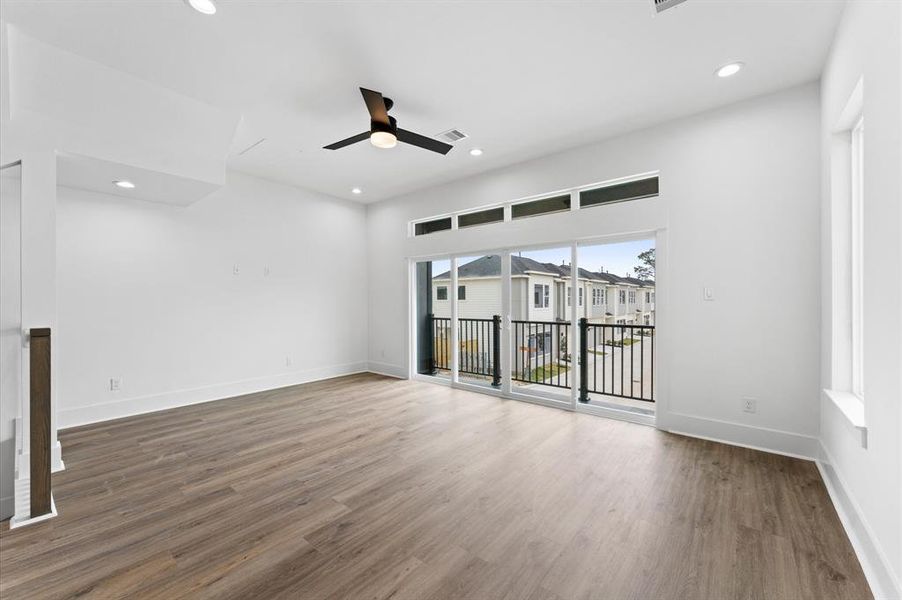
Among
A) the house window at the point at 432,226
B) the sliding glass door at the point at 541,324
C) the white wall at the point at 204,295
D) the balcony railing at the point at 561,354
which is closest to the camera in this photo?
the white wall at the point at 204,295

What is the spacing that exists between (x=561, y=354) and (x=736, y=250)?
7.11 feet

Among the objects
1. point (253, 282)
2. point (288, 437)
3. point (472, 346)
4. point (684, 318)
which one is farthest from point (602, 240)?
point (253, 282)

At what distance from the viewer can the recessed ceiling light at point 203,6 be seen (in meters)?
2.20

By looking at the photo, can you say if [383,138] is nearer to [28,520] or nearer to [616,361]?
[28,520]

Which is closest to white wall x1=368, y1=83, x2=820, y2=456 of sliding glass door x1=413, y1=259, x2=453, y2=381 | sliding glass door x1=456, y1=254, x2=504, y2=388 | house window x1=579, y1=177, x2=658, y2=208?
house window x1=579, y1=177, x2=658, y2=208

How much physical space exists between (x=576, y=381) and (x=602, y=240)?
5.40ft

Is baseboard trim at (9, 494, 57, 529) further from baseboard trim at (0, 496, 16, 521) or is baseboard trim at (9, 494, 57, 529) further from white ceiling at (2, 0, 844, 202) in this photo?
white ceiling at (2, 0, 844, 202)

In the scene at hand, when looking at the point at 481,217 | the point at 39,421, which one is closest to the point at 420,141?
the point at 481,217

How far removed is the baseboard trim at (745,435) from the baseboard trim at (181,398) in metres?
4.87

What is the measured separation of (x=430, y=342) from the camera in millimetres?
6227

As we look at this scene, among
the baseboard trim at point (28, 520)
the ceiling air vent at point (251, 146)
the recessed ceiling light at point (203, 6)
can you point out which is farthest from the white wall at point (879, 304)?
the ceiling air vent at point (251, 146)

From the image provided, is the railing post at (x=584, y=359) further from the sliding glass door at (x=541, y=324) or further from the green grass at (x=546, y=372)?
the green grass at (x=546, y=372)

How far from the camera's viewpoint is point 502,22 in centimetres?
240

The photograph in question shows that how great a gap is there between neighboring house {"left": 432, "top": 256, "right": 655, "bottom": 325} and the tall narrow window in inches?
58.2
